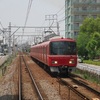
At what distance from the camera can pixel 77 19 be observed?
314 feet

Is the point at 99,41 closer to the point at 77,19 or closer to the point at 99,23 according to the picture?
the point at 99,23

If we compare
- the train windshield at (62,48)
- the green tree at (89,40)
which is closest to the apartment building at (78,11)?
the green tree at (89,40)

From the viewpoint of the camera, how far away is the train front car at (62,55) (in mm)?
22250

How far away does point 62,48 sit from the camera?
74.1 feet

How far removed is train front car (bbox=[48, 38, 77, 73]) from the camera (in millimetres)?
22250

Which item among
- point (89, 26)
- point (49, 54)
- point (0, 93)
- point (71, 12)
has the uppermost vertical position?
point (71, 12)

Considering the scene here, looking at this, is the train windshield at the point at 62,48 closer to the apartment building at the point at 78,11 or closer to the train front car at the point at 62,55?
the train front car at the point at 62,55

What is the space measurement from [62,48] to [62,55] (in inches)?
20.7

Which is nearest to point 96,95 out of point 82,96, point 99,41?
point 82,96

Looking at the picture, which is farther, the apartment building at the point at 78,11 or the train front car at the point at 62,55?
the apartment building at the point at 78,11

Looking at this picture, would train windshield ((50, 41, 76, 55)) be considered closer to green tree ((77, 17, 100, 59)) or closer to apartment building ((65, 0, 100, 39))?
green tree ((77, 17, 100, 59))

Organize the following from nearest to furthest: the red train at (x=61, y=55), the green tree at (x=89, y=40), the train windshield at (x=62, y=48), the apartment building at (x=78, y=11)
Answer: the red train at (x=61, y=55) < the train windshield at (x=62, y=48) < the green tree at (x=89, y=40) < the apartment building at (x=78, y=11)

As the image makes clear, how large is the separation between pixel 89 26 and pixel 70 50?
42308mm

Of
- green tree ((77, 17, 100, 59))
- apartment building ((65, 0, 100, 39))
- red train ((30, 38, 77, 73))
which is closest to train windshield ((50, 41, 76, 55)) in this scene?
red train ((30, 38, 77, 73))
